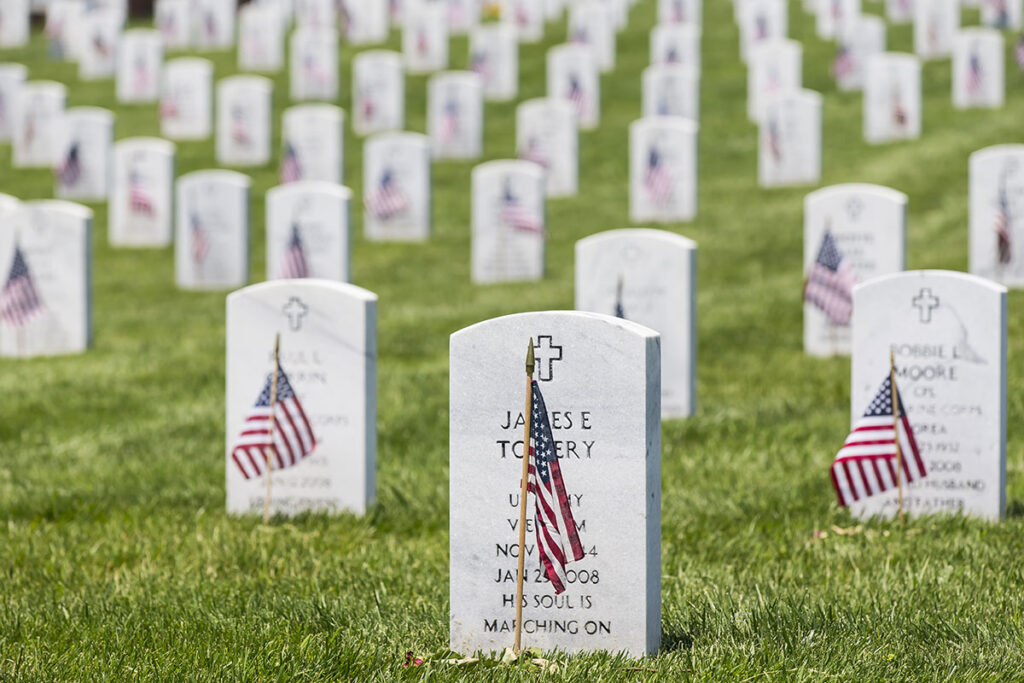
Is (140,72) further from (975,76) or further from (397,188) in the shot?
(975,76)

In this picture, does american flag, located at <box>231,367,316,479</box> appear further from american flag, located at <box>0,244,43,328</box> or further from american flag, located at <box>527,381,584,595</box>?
american flag, located at <box>0,244,43,328</box>

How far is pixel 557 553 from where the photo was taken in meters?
4.34

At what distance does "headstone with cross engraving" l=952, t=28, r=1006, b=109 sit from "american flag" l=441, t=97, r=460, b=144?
6764mm

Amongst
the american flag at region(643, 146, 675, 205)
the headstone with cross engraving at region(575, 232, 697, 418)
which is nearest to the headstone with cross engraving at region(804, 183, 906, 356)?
the headstone with cross engraving at region(575, 232, 697, 418)

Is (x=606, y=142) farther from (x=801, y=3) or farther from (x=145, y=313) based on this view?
(x=801, y=3)

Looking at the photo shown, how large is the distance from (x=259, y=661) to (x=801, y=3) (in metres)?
27.5

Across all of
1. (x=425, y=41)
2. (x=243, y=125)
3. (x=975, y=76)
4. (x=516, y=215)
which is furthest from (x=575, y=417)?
→ (x=425, y=41)

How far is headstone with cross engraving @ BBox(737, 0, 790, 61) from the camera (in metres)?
25.3

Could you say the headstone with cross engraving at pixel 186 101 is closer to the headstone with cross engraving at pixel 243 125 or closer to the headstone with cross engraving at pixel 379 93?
the headstone with cross engraving at pixel 243 125

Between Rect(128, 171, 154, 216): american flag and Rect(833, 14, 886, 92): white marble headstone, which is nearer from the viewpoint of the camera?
Rect(128, 171, 154, 216): american flag

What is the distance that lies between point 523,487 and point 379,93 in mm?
17526

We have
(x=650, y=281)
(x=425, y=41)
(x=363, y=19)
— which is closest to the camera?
(x=650, y=281)

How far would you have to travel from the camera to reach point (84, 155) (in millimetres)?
18453

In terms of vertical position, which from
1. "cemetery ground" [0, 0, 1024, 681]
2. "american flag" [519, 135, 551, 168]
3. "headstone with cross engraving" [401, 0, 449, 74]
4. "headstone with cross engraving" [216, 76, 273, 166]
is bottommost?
"cemetery ground" [0, 0, 1024, 681]
